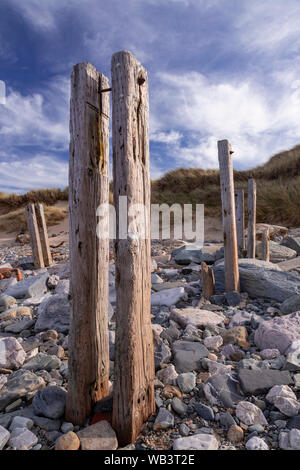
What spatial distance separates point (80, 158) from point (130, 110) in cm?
49

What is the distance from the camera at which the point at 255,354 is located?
317cm

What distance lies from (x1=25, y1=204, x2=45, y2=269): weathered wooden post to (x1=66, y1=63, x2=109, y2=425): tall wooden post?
246 inches

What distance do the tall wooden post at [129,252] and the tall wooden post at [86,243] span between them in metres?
0.24

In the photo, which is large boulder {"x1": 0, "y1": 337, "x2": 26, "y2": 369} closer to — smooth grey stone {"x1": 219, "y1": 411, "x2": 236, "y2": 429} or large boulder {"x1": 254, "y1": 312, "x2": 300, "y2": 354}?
smooth grey stone {"x1": 219, "y1": 411, "x2": 236, "y2": 429}

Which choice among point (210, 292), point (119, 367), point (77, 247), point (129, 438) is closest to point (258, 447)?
point (129, 438)

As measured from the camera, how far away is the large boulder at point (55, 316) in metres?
3.90

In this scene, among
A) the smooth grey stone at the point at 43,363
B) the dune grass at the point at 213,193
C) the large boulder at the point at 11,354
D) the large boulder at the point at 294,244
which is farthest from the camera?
the dune grass at the point at 213,193

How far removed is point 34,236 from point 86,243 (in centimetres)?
630

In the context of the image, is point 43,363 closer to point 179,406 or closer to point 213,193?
point 179,406

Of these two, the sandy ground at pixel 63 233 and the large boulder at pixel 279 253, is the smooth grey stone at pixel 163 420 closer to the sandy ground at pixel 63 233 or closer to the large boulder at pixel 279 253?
the large boulder at pixel 279 253

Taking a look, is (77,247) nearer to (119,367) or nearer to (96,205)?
(96,205)

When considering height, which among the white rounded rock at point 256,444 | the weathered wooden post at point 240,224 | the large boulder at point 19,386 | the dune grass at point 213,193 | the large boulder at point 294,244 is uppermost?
the dune grass at point 213,193

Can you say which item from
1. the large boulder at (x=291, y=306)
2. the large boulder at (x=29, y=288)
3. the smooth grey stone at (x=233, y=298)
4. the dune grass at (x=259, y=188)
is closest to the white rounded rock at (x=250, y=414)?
the large boulder at (x=291, y=306)

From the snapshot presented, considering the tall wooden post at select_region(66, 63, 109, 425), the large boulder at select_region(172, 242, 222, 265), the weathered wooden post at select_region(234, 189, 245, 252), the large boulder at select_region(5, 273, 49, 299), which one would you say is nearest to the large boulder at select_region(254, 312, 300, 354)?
the tall wooden post at select_region(66, 63, 109, 425)
